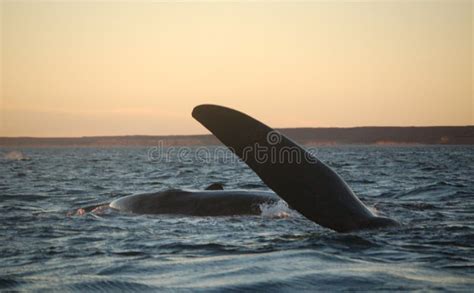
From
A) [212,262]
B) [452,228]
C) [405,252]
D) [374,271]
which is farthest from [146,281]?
[452,228]

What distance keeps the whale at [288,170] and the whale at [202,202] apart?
12.5 feet

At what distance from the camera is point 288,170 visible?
6500 millimetres

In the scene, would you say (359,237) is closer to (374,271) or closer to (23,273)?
(374,271)

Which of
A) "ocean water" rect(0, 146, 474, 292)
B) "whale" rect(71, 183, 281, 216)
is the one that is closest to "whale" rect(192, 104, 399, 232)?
"ocean water" rect(0, 146, 474, 292)

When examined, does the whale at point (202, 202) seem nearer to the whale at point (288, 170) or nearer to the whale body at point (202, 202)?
the whale body at point (202, 202)

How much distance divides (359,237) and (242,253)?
1.27 meters

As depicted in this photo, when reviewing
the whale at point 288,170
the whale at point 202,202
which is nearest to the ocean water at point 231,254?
the whale at point 202,202

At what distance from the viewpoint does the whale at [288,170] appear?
6.40 metres

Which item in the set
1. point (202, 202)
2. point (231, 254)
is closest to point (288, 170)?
point (231, 254)

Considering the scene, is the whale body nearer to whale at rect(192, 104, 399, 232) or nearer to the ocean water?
the ocean water

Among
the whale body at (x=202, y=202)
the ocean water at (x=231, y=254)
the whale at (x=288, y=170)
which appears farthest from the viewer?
the whale body at (x=202, y=202)

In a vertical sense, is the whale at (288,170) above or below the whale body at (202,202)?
above

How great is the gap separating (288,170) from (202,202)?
14.4 ft

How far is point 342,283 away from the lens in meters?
Answer: 5.89
